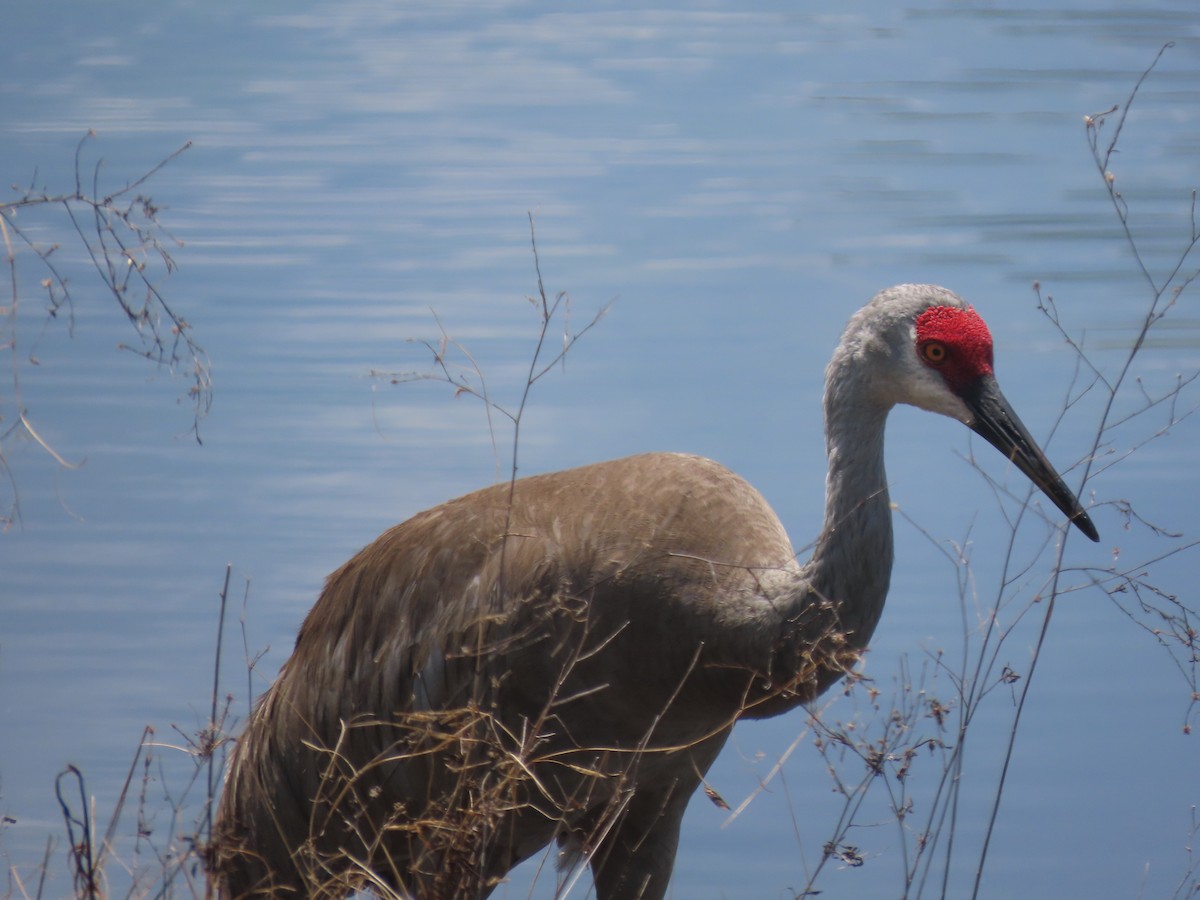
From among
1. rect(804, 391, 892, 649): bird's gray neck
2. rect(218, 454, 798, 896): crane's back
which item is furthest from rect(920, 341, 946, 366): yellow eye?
rect(218, 454, 798, 896): crane's back

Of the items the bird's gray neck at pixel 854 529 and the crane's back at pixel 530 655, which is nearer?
the bird's gray neck at pixel 854 529

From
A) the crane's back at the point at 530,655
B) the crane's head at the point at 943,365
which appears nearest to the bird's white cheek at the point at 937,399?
the crane's head at the point at 943,365

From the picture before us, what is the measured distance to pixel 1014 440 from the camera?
266 cm

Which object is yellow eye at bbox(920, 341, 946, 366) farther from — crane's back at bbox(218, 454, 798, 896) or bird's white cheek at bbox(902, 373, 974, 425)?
crane's back at bbox(218, 454, 798, 896)

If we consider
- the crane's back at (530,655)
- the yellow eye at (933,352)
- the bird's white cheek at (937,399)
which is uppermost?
the yellow eye at (933,352)

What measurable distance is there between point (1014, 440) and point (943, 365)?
18cm

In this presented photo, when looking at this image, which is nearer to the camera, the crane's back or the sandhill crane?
the sandhill crane

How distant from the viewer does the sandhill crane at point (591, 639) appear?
2.60 meters

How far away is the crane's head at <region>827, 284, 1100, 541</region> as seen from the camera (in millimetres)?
2646

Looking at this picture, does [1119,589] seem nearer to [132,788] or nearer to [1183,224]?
[132,788]

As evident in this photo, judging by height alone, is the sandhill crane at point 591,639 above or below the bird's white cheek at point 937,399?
below

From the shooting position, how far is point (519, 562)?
293cm

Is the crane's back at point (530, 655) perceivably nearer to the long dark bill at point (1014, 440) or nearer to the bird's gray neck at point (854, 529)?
the bird's gray neck at point (854, 529)

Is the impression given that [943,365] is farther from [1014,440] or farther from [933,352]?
[1014,440]
